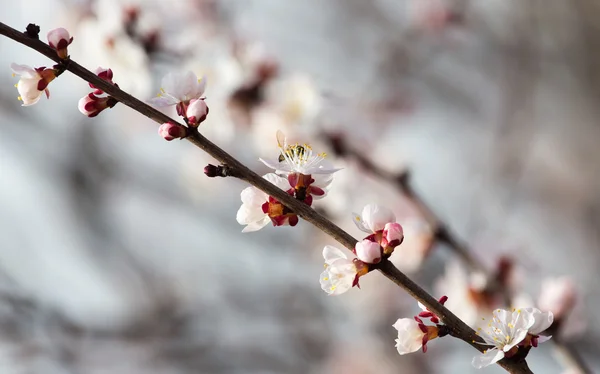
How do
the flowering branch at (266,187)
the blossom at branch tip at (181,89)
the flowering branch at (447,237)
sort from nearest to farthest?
1. the flowering branch at (266,187)
2. the blossom at branch tip at (181,89)
3. the flowering branch at (447,237)

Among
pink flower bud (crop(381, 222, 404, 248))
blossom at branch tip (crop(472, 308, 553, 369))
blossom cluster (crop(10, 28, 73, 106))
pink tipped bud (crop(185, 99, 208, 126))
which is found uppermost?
blossom cluster (crop(10, 28, 73, 106))

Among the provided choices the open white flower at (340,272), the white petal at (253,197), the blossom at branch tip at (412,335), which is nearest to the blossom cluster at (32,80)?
the white petal at (253,197)

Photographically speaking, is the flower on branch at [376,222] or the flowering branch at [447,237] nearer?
the flower on branch at [376,222]

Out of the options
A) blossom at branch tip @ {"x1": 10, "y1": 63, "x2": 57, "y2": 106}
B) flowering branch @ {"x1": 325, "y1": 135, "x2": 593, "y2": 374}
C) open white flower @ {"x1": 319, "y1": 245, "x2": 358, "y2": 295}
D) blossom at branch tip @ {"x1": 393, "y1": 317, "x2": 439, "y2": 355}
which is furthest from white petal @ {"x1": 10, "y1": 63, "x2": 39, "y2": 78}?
flowering branch @ {"x1": 325, "y1": 135, "x2": 593, "y2": 374}

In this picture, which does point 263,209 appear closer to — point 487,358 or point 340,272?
point 340,272

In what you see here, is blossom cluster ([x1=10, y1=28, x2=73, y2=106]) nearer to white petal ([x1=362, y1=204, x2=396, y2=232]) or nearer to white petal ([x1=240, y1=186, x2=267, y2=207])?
white petal ([x1=240, y1=186, x2=267, y2=207])

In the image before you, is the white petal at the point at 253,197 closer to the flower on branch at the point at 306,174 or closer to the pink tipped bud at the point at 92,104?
the flower on branch at the point at 306,174
